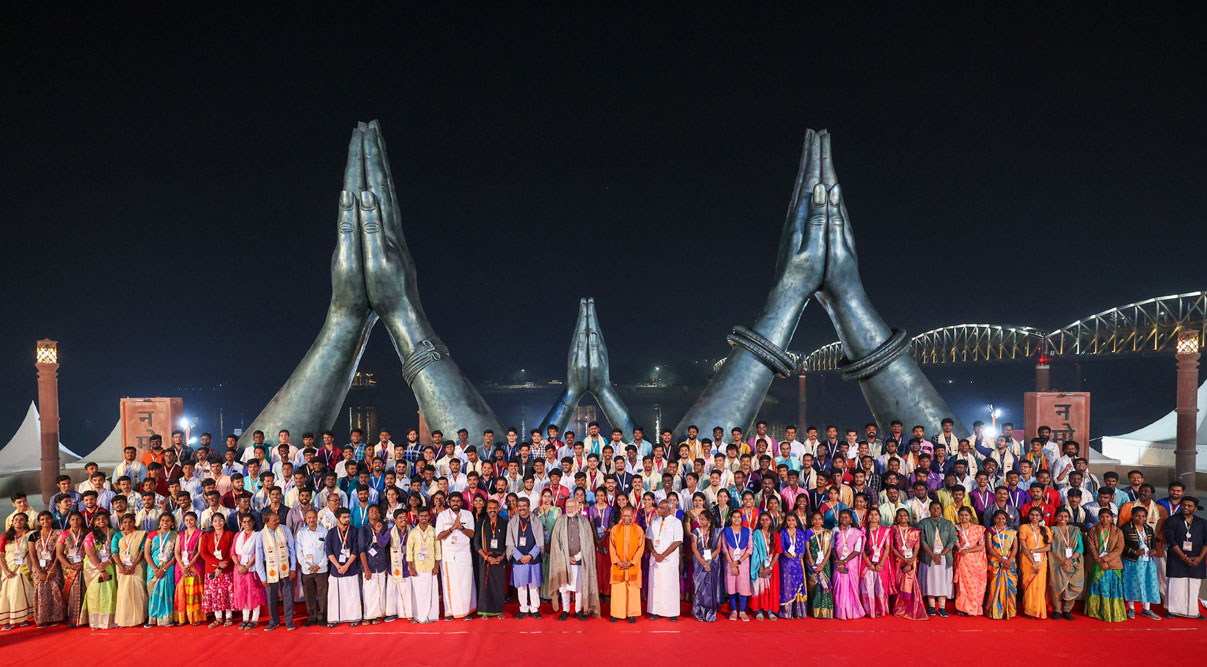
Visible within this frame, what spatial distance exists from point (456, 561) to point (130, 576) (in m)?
3.01

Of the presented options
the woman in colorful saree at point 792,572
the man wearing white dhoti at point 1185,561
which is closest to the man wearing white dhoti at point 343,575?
the woman in colorful saree at point 792,572

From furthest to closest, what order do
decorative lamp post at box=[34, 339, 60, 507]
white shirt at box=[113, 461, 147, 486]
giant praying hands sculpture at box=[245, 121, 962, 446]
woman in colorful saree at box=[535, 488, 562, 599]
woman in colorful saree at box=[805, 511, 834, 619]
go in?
decorative lamp post at box=[34, 339, 60, 507] < giant praying hands sculpture at box=[245, 121, 962, 446] < white shirt at box=[113, 461, 147, 486] < woman in colorful saree at box=[535, 488, 562, 599] < woman in colorful saree at box=[805, 511, 834, 619]

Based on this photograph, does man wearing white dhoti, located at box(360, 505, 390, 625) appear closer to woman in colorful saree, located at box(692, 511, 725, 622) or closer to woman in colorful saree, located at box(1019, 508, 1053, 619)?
woman in colorful saree, located at box(692, 511, 725, 622)

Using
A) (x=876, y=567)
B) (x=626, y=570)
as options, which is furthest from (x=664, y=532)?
(x=876, y=567)

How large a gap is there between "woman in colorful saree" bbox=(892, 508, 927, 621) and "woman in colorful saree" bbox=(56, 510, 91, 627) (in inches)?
306

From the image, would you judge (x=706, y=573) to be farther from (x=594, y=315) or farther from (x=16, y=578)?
(x=16, y=578)

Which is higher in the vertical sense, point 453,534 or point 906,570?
point 453,534

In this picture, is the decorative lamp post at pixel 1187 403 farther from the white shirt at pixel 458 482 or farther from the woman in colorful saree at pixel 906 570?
the white shirt at pixel 458 482

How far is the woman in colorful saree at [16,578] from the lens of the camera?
22.5 feet

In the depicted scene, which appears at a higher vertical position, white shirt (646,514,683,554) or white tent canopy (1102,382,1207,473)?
white shirt (646,514,683,554)

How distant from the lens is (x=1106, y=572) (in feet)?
22.9

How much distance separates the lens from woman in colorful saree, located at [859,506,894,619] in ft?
23.3

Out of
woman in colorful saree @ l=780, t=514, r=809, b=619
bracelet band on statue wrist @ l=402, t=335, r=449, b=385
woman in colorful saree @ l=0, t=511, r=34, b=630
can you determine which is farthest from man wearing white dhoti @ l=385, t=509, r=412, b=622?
bracelet band on statue wrist @ l=402, t=335, r=449, b=385

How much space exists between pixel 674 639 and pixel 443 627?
2.18m
